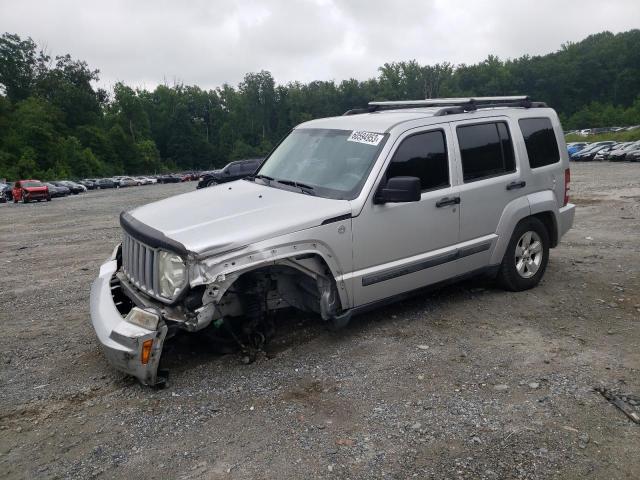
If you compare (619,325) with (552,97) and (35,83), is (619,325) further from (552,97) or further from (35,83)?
(552,97)

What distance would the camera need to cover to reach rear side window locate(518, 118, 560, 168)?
5859mm

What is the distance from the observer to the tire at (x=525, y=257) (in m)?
5.77

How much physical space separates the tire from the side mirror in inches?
72.1

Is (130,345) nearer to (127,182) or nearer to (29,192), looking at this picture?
(29,192)

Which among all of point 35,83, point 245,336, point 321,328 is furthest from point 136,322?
point 35,83

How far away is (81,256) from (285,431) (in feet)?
23.8

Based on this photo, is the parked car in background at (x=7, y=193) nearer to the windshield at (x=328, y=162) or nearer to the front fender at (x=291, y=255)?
the windshield at (x=328, y=162)

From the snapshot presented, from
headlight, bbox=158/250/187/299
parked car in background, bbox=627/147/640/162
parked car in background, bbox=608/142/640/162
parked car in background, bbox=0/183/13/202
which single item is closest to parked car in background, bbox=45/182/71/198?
parked car in background, bbox=0/183/13/202

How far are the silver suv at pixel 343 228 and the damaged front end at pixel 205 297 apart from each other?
1 cm

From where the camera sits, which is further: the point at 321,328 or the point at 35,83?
the point at 35,83

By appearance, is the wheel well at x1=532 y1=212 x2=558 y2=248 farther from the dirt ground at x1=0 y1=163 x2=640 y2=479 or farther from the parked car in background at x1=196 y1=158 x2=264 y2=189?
the parked car in background at x1=196 y1=158 x2=264 y2=189

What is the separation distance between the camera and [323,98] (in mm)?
127062

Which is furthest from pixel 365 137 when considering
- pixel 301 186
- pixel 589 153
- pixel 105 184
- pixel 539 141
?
pixel 105 184

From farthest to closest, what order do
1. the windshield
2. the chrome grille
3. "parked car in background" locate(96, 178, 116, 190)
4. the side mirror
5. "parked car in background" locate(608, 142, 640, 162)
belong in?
"parked car in background" locate(96, 178, 116, 190)
"parked car in background" locate(608, 142, 640, 162)
the windshield
the side mirror
the chrome grille
